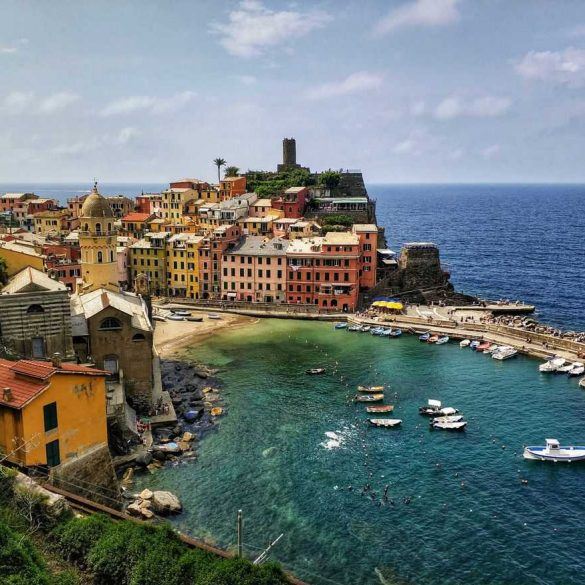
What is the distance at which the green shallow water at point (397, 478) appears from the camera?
3653cm

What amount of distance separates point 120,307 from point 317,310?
152 ft

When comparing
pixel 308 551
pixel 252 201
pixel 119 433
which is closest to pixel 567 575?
pixel 308 551

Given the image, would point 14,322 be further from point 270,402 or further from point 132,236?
point 132,236

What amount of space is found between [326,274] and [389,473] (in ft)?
174

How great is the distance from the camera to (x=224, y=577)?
75.0 feet

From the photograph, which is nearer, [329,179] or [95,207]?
[95,207]

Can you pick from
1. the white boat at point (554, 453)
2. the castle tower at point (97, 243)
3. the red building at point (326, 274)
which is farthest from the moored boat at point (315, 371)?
the red building at point (326, 274)

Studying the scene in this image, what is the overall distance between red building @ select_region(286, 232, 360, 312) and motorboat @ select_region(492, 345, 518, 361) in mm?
27392

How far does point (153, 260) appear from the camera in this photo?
345 ft

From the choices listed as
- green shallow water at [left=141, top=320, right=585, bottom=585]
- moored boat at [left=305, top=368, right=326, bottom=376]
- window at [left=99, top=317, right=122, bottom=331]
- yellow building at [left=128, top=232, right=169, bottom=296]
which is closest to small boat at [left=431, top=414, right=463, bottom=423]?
green shallow water at [left=141, top=320, right=585, bottom=585]

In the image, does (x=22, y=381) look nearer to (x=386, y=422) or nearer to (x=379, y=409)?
(x=386, y=422)

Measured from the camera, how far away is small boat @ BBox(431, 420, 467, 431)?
5381 centimetres

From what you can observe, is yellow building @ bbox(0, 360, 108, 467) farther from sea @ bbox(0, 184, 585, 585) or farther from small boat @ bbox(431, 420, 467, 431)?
small boat @ bbox(431, 420, 467, 431)

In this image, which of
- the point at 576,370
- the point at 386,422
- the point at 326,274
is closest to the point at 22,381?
the point at 386,422
